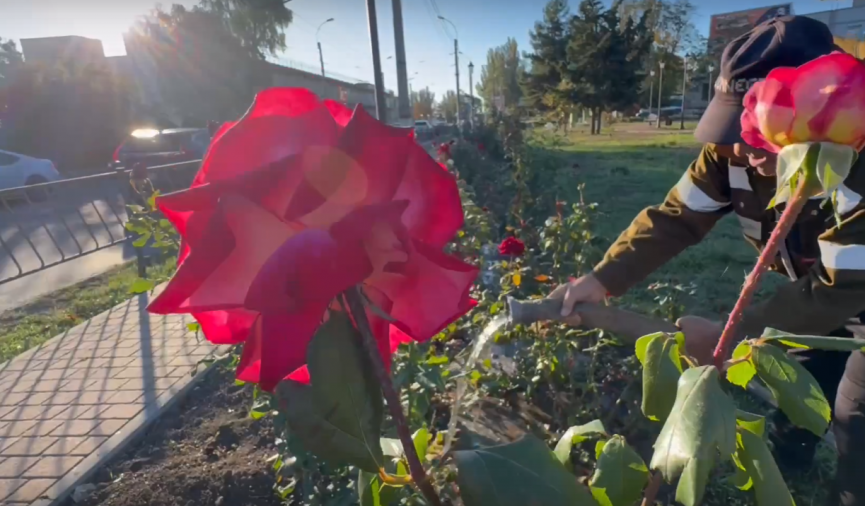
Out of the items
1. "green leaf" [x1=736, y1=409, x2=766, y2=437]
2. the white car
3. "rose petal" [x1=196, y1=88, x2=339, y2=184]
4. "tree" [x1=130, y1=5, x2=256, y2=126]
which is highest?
"tree" [x1=130, y1=5, x2=256, y2=126]

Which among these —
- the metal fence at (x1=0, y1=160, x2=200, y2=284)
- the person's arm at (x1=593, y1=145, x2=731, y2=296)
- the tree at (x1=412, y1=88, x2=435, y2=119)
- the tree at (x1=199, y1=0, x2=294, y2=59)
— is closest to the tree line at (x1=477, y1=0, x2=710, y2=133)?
the tree at (x1=199, y1=0, x2=294, y2=59)

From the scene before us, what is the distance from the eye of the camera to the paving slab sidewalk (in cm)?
271

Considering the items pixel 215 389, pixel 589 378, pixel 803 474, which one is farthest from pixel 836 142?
pixel 215 389

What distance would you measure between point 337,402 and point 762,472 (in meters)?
0.39

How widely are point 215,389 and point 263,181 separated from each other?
320 centimetres

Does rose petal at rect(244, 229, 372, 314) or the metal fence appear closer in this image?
rose petal at rect(244, 229, 372, 314)

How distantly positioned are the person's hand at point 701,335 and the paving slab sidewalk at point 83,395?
2.20 m

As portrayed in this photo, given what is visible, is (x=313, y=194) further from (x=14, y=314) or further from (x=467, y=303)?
(x=14, y=314)

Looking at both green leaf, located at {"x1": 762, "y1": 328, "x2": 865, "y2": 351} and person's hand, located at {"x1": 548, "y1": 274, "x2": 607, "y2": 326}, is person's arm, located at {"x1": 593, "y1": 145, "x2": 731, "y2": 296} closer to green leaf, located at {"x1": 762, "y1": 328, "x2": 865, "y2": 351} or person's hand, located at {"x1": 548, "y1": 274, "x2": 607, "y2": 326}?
person's hand, located at {"x1": 548, "y1": 274, "x2": 607, "y2": 326}

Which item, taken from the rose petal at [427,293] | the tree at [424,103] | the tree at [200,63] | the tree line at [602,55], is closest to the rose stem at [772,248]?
the rose petal at [427,293]

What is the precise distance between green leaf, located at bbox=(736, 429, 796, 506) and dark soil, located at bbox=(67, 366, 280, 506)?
208 centimetres

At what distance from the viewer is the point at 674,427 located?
0.50 m

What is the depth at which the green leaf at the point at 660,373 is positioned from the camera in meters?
0.59

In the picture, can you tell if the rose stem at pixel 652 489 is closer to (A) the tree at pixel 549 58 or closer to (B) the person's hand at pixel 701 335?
(B) the person's hand at pixel 701 335
